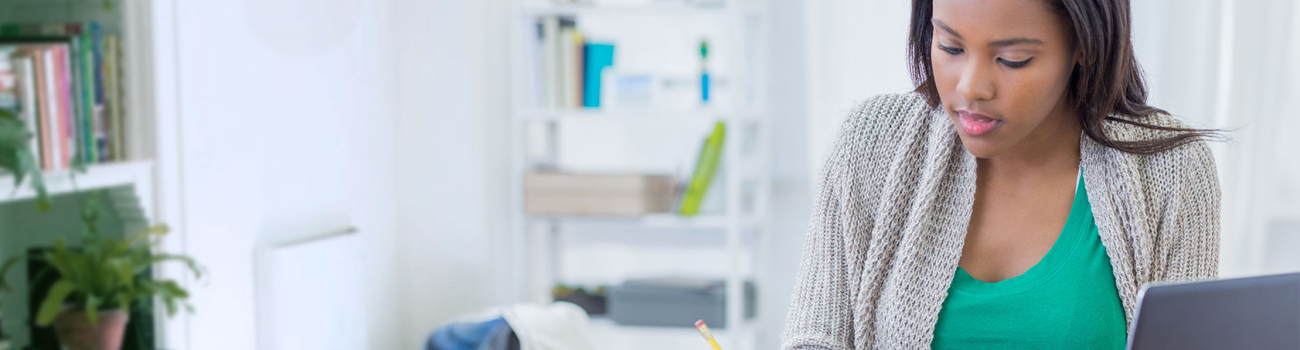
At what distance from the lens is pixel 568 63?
102 inches

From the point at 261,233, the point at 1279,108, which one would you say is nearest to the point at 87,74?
the point at 261,233

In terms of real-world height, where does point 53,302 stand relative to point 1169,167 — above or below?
below

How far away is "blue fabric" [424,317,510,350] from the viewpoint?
88.9 inches

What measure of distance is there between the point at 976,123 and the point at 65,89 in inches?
55.3

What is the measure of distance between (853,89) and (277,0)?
1434 mm

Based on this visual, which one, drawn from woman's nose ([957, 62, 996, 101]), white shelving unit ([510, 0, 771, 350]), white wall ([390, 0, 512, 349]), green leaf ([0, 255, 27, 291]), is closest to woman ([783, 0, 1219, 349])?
woman's nose ([957, 62, 996, 101])

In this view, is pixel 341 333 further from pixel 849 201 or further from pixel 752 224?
pixel 849 201

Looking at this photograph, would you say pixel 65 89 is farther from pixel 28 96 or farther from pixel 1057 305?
pixel 1057 305

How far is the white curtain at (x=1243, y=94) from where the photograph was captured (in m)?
2.36

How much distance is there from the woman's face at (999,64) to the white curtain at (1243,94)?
1582mm

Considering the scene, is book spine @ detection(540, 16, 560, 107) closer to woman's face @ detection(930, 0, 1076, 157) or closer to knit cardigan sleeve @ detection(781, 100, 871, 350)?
knit cardigan sleeve @ detection(781, 100, 871, 350)

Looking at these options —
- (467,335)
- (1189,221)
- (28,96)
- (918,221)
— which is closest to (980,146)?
(918,221)

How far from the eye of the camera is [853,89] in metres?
2.68

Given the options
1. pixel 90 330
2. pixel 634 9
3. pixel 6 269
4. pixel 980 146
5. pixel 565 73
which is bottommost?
pixel 90 330
